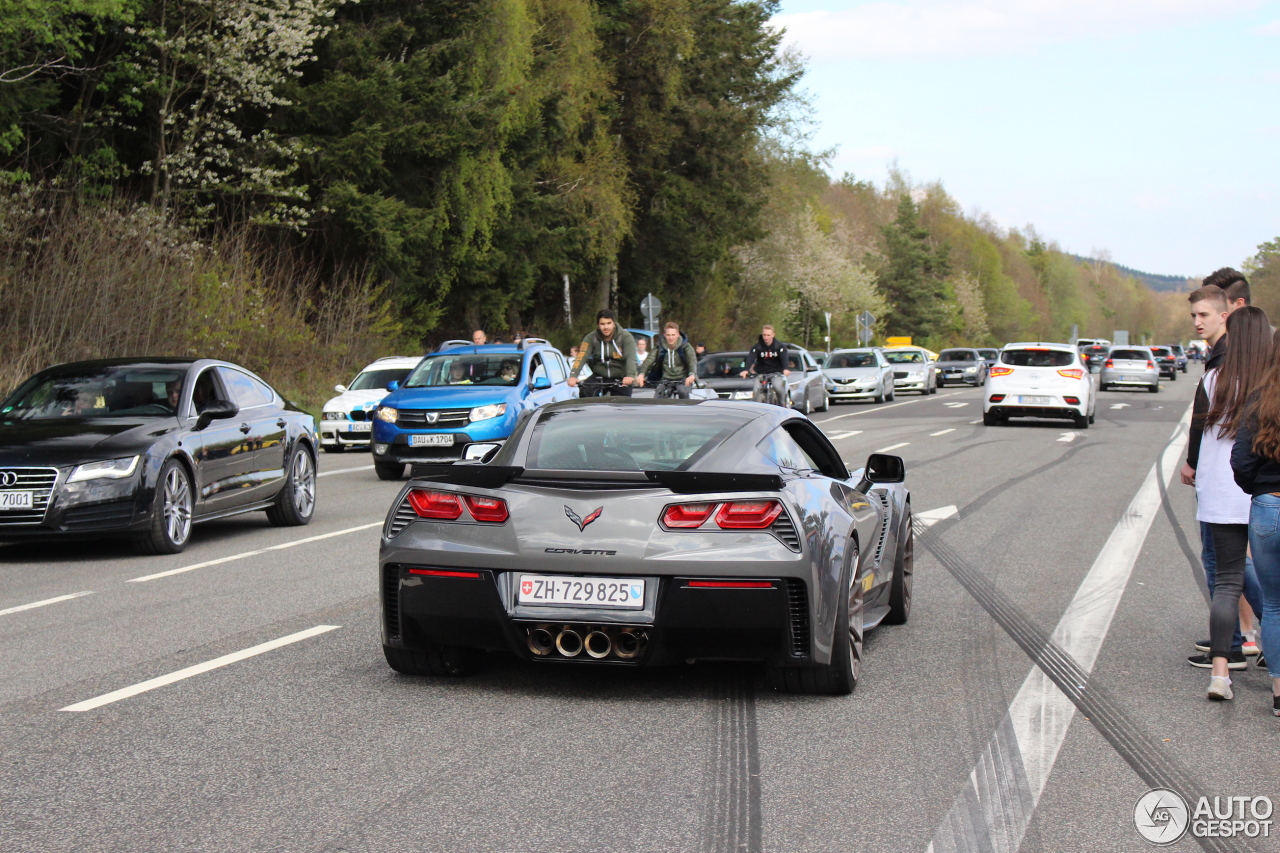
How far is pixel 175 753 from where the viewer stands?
17.2 feet

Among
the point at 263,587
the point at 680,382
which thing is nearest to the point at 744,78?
the point at 680,382

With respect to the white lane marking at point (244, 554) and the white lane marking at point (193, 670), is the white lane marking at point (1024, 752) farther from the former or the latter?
the white lane marking at point (244, 554)

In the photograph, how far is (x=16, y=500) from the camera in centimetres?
1052

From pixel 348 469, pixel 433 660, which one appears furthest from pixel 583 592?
pixel 348 469

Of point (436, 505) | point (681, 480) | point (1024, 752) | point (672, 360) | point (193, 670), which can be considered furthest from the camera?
point (672, 360)

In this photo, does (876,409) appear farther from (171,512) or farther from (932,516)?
(171,512)

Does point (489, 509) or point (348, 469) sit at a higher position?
point (489, 509)

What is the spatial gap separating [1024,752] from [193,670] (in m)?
3.69

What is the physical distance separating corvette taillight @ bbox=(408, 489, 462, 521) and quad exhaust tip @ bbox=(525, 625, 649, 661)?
0.60 meters

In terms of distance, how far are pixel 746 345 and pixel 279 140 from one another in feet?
133

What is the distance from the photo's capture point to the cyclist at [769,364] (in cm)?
2545

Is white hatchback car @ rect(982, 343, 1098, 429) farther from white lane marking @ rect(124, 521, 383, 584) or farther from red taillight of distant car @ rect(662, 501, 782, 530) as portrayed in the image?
red taillight of distant car @ rect(662, 501, 782, 530)

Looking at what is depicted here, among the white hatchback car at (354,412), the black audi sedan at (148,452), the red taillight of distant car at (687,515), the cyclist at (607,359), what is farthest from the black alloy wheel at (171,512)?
the white hatchback car at (354,412)

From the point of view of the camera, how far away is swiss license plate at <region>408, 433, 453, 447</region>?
17.2 metres
